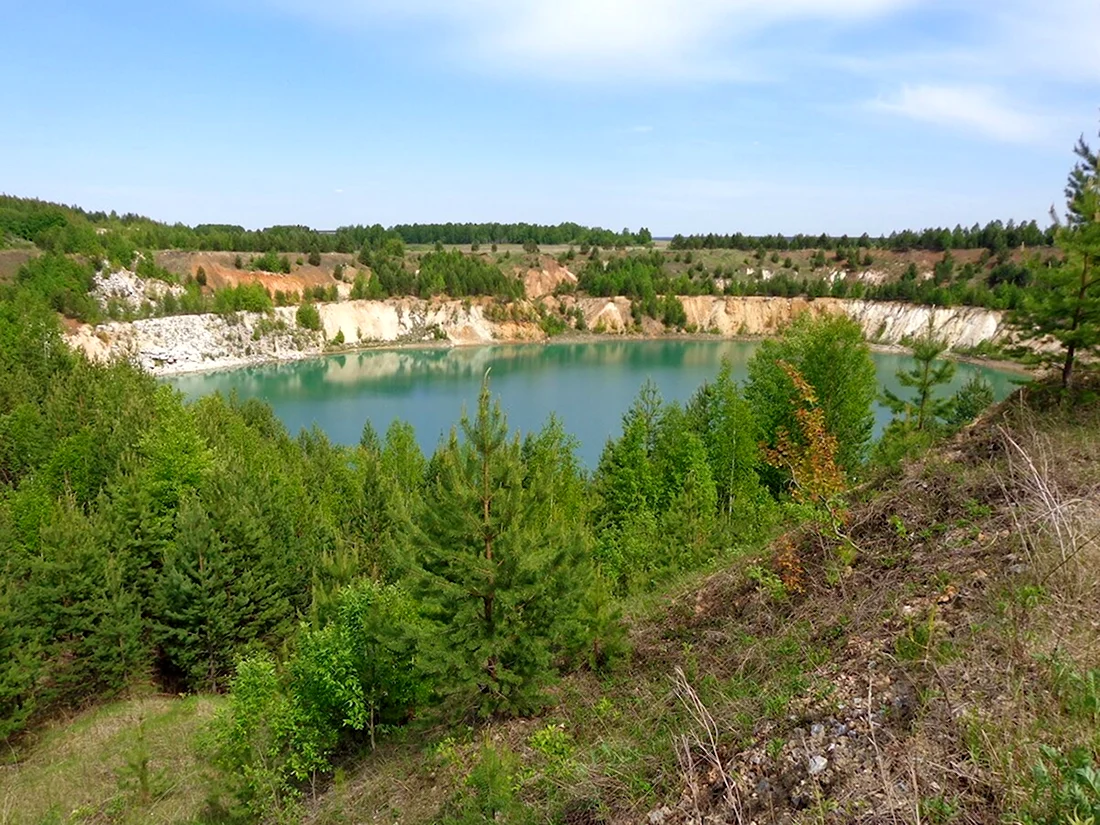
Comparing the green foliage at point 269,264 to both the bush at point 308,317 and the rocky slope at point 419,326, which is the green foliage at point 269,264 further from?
the bush at point 308,317

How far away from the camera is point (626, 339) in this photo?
92938mm

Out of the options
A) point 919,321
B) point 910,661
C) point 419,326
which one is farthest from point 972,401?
point 419,326

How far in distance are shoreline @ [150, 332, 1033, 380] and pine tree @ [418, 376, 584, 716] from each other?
59.0 meters

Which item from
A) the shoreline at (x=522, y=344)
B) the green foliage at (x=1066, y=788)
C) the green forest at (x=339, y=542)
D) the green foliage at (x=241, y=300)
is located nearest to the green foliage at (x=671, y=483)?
the green forest at (x=339, y=542)

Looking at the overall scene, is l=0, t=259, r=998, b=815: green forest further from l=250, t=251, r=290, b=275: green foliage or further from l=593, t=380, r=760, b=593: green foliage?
l=250, t=251, r=290, b=275: green foliage

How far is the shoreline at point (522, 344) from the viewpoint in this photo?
67.9m

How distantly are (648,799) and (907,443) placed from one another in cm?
948

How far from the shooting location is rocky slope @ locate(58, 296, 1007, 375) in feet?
221

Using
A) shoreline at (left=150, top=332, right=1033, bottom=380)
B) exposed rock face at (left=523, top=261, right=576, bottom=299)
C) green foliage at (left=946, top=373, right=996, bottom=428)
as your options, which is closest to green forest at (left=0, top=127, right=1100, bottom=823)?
green foliage at (left=946, top=373, right=996, bottom=428)

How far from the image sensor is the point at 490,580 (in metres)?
8.30

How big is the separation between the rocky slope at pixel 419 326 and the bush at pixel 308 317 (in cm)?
73

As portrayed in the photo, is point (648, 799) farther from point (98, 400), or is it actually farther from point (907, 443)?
point (98, 400)

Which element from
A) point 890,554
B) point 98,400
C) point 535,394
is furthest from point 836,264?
point 890,554

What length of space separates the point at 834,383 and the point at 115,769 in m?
23.8
